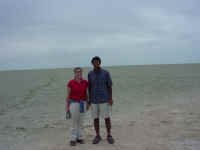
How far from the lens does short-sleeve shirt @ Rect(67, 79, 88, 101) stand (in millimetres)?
4504

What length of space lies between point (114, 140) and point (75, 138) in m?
0.93

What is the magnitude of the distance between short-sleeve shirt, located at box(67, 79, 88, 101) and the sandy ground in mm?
1136

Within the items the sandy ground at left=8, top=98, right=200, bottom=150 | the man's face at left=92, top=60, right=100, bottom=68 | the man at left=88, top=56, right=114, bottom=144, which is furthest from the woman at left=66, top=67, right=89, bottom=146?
the sandy ground at left=8, top=98, right=200, bottom=150

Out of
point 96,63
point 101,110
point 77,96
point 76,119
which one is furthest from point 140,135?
point 96,63

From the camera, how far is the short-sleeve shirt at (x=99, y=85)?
4.55 metres

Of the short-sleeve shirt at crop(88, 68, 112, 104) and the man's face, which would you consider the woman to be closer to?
the short-sleeve shirt at crop(88, 68, 112, 104)

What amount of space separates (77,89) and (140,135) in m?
2.15

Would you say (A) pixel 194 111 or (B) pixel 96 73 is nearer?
(B) pixel 96 73

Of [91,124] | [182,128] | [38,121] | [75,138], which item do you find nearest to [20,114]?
[38,121]

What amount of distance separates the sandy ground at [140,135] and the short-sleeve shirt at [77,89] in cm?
114

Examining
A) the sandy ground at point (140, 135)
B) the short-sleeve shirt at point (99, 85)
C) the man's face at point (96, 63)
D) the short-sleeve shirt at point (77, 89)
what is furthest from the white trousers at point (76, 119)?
the man's face at point (96, 63)

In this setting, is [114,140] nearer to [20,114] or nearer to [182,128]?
[182,128]

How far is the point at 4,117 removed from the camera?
896cm

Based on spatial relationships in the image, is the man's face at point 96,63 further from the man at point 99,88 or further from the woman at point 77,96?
the woman at point 77,96
